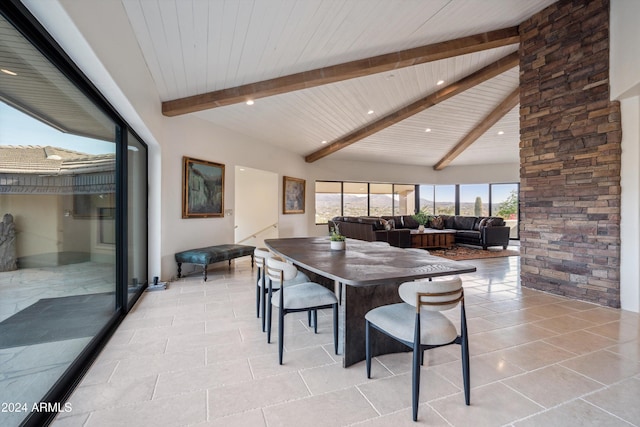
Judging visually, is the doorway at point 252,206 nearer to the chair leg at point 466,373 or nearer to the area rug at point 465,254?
the area rug at point 465,254

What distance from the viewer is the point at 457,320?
314 cm

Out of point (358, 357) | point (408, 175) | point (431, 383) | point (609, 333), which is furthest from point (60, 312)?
point (408, 175)

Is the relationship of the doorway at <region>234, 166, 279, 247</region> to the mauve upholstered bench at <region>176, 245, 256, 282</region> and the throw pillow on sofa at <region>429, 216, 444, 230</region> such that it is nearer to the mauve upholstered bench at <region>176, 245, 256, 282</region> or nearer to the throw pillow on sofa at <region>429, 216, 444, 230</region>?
the mauve upholstered bench at <region>176, 245, 256, 282</region>

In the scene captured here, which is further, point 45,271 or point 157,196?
point 157,196

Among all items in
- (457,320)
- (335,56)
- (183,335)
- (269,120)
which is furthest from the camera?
(269,120)

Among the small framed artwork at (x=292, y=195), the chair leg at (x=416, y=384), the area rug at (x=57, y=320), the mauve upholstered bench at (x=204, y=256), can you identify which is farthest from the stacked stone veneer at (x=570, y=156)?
the small framed artwork at (x=292, y=195)

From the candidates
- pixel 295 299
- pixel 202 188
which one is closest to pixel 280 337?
pixel 295 299

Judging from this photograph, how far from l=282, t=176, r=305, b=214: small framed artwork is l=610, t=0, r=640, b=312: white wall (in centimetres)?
673

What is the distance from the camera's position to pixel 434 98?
A: 20.1 feet

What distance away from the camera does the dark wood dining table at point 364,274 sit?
1929mm

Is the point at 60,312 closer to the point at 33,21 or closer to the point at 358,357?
the point at 33,21

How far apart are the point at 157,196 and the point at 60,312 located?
2.81 m

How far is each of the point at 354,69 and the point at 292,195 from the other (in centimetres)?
509

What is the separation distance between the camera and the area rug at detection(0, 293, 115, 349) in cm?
152
